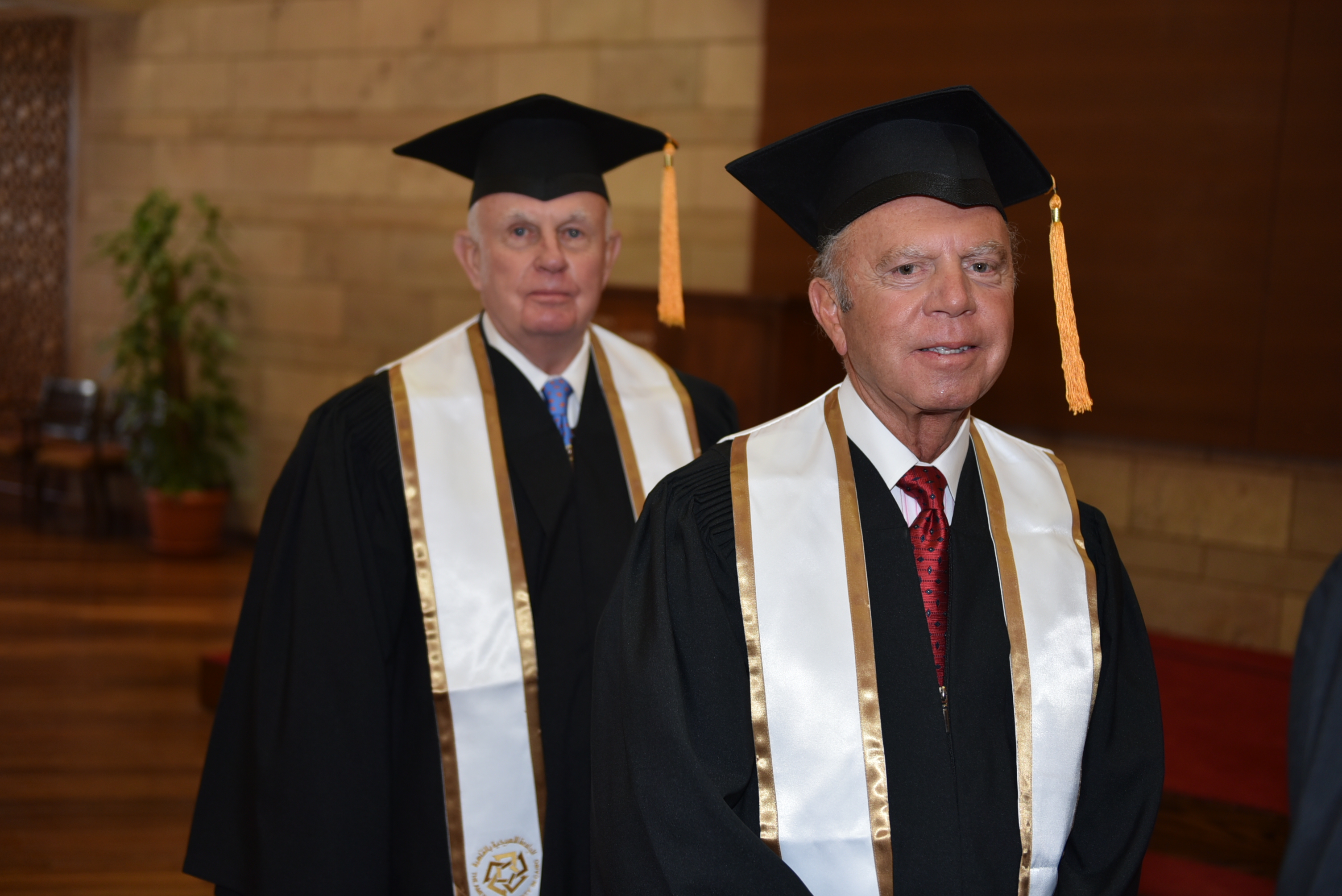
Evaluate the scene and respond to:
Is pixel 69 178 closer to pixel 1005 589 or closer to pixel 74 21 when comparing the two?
pixel 74 21

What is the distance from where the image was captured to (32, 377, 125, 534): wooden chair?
24.0 ft

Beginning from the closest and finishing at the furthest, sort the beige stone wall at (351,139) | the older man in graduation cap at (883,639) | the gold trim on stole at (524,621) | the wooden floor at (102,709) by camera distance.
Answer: the older man in graduation cap at (883,639)
the gold trim on stole at (524,621)
the wooden floor at (102,709)
the beige stone wall at (351,139)

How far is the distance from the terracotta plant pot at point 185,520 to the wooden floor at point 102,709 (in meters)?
0.13

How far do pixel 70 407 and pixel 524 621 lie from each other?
6.77m

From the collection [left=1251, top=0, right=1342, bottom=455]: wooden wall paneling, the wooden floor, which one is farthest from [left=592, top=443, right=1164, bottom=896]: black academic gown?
[left=1251, top=0, right=1342, bottom=455]: wooden wall paneling

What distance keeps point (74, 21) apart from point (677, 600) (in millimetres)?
8228

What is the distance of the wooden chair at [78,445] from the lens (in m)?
7.31

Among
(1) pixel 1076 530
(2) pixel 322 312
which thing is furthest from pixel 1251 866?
(2) pixel 322 312

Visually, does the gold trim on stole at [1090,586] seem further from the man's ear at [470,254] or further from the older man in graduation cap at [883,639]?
the man's ear at [470,254]

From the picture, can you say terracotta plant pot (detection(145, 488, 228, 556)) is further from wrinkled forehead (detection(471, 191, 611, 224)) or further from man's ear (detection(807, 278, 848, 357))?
man's ear (detection(807, 278, 848, 357))

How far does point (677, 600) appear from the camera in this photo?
144 centimetres

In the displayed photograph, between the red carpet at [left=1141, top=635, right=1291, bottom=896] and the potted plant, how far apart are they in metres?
5.45

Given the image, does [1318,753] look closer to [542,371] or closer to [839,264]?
[839,264]

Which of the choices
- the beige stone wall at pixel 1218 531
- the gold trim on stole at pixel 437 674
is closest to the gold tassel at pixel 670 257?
the gold trim on stole at pixel 437 674
